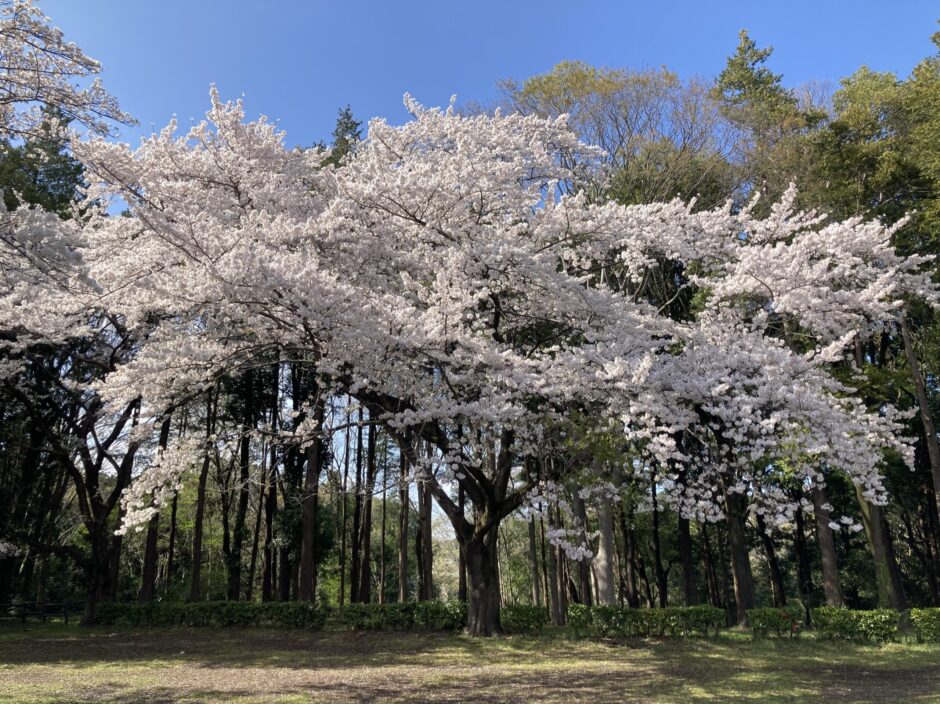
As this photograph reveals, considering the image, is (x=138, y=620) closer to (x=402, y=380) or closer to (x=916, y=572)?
(x=402, y=380)

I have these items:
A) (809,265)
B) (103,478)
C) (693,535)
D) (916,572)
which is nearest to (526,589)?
(693,535)

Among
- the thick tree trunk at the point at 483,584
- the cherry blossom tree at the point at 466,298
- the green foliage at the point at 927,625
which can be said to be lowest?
the green foliage at the point at 927,625

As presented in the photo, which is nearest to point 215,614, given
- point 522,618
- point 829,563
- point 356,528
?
point 356,528

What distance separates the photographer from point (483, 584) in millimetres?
12164

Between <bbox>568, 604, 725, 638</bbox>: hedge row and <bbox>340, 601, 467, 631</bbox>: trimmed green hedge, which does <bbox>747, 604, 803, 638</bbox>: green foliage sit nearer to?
<bbox>568, 604, 725, 638</bbox>: hedge row

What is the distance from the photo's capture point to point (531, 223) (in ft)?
33.1

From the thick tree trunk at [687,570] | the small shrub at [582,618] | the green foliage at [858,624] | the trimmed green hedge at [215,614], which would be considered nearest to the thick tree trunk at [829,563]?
the green foliage at [858,624]

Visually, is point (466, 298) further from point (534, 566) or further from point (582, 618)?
point (534, 566)

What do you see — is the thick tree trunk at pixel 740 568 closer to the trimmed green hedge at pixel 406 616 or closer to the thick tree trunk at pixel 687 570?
the thick tree trunk at pixel 687 570

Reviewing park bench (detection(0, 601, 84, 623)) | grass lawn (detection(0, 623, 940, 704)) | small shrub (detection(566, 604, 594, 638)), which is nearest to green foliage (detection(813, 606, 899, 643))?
grass lawn (detection(0, 623, 940, 704))

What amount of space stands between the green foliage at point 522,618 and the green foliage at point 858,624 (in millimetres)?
5807

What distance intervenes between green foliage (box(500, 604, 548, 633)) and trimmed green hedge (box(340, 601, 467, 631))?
0.90 metres

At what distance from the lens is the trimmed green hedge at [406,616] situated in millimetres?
13883

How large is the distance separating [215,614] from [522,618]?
786 centimetres
